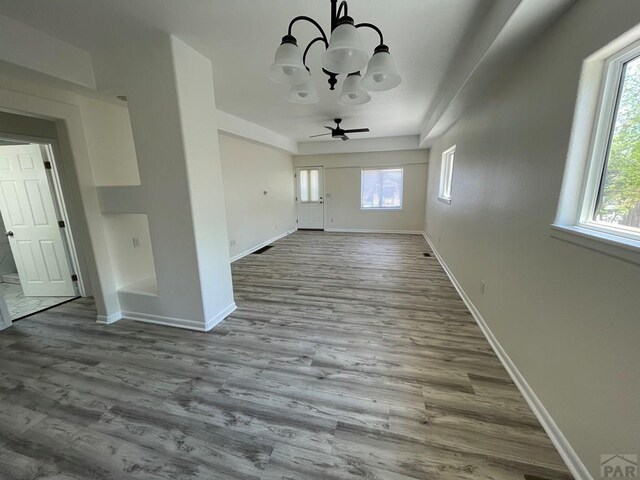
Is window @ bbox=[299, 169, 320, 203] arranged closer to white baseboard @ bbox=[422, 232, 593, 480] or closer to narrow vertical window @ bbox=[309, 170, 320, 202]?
narrow vertical window @ bbox=[309, 170, 320, 202]

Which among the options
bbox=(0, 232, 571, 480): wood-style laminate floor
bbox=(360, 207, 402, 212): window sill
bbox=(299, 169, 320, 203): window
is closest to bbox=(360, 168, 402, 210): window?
bbox=(360, 207, 402, 212): window sill

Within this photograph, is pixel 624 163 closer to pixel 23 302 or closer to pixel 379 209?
pixel 23 302

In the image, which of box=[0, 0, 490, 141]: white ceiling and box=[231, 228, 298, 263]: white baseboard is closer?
box=[0, 0, 490, 141]: white ceiling

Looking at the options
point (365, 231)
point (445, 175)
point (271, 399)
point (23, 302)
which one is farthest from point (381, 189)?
point (23, 302)

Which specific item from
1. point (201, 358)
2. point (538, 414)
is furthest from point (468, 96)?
point (201, 358)

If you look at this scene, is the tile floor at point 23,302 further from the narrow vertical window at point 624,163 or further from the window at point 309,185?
the window at point 309,185

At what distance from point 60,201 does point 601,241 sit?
513 cm

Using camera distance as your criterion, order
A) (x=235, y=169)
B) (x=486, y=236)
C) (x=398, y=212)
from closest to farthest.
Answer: (x=486, y=236)
(x=235, y=169)
(x=398, y=212)

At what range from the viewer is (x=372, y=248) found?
5.78m

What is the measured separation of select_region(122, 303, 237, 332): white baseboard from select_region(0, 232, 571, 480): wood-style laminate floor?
0.09m

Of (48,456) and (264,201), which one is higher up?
(264,201)

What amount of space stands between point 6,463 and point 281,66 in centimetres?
268

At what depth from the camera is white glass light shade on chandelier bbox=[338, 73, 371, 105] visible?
6.57 ft

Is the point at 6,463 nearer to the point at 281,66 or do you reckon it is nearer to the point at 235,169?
the point at 281,66
